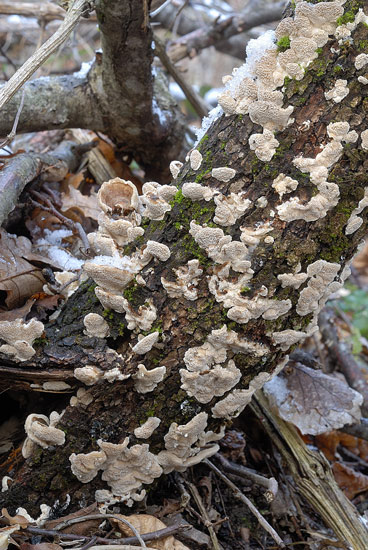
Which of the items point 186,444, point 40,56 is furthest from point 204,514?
point 40,56

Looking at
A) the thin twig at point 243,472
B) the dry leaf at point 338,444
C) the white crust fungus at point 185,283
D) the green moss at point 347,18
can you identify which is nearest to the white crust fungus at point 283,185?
the white crust fungus at point 185,283

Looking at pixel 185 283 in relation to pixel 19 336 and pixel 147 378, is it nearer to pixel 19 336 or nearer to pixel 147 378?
pixel 147 378

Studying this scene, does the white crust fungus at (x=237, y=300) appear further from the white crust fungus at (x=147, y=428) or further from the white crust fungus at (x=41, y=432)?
the white crust fungus at (x=41, y=432)

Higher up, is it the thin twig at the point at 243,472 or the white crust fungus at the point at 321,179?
the white crust fungus at the point at 321,179

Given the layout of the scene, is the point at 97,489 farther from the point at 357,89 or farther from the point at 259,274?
the point at 357,89

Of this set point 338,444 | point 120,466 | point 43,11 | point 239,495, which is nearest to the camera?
point 120,466

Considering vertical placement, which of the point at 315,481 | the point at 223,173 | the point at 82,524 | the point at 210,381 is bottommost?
the point at 315,481
